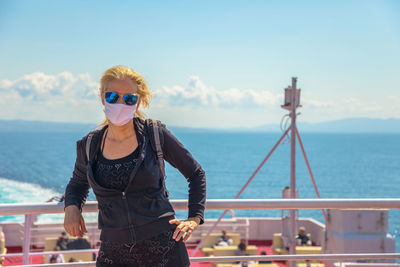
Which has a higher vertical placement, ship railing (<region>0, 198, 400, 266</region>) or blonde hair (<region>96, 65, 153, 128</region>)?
blonde hair (<region>96, 65, 153, 128</region>)

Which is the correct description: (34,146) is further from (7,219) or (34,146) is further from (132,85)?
(132,85)

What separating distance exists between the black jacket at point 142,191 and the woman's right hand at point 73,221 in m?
0.13

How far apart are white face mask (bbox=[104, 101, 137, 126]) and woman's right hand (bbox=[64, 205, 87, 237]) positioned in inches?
15.5

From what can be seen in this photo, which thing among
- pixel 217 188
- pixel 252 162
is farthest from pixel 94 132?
pixel 252 162

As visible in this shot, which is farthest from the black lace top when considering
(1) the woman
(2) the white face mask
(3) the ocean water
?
(3) the ocean water

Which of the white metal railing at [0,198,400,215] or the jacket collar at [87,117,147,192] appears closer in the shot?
the jacket collar at [87,117,147,192]

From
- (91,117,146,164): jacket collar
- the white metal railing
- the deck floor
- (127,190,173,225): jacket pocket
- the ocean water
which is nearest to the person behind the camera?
(127,190,173,225): jacket pocket

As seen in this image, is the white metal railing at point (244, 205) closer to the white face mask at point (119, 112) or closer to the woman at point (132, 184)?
the woman at point (132, 184)

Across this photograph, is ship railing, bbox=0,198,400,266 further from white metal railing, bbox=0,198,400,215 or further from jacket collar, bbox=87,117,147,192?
jacket collar, bbox=87,117,147,192

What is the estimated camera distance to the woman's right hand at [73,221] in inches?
73.1

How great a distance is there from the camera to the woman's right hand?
1.86 meters

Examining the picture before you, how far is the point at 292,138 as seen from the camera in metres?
8.78

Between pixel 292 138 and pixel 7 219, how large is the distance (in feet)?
101

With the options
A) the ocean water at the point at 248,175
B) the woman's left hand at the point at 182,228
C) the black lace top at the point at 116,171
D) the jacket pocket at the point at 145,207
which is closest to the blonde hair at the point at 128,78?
the black lace top at the point at 116,171
